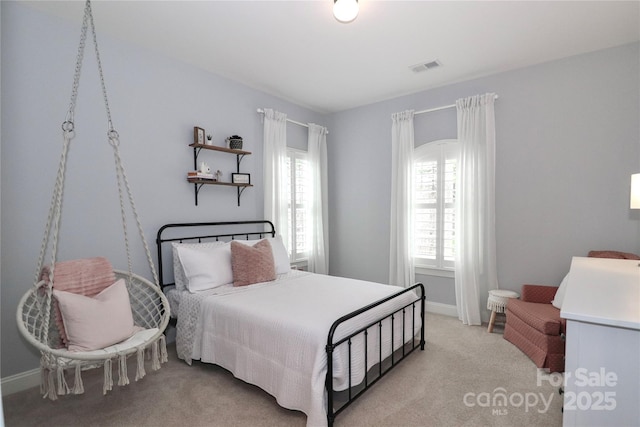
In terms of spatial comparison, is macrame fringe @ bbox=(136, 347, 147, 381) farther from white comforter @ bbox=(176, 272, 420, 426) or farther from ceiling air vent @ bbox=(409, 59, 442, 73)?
ceiling air vent @ bbox=(409, 59, 442, 73)

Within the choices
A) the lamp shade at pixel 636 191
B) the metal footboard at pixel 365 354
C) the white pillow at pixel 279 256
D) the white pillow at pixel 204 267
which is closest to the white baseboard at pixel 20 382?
the white pillow at pixel 204 267

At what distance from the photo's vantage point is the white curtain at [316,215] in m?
4.81

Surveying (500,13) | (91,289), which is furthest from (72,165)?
(500,13)

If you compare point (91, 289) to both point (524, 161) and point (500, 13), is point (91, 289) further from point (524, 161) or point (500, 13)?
point (524, 161)

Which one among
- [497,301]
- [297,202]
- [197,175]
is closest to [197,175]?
[197,175]

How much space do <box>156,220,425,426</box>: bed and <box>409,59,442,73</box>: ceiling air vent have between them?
92.8 inches

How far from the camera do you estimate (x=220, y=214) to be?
3.72 meters

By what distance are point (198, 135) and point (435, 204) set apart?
2.89 m

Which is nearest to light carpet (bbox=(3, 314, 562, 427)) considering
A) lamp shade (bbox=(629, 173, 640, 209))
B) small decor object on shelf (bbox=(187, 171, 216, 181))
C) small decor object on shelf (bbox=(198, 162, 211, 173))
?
lamp shade (bbox=(629, 173, 640, 209))

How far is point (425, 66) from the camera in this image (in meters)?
3.53

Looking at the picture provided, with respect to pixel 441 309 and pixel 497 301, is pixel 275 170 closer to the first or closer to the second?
pixel 441 309

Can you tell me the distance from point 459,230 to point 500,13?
2185 mm

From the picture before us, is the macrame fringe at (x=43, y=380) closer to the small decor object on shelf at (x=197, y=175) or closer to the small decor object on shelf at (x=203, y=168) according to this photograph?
the small decor object on shelf at (x=197, y=175)

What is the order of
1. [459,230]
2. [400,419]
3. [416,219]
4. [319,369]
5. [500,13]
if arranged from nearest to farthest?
[319,369] < [400,419] < [500,13] < [459,230] < [416,219]
